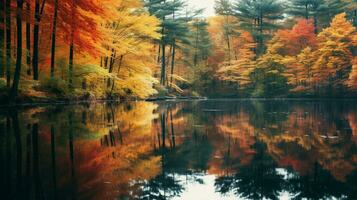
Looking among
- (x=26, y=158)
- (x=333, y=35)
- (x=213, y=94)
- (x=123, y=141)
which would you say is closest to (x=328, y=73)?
(x=333, y=35)

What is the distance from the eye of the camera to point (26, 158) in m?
5.37

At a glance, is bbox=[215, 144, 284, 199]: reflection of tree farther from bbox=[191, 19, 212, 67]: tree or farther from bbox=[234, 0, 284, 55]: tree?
bbox=[191, 19, 212, 67]: tree

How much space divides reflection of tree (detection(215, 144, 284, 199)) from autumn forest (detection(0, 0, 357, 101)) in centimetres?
1301

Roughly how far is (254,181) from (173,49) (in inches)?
1482

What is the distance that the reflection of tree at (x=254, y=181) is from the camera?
4020mm

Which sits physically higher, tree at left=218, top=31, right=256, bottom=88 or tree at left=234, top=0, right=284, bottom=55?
tree at left=234, top=0, right=284, bottom=55

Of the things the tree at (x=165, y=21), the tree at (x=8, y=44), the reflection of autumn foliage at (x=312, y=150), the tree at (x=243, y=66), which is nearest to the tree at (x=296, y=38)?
the tree at (x=243, y=66)

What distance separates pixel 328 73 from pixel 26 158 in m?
33.0

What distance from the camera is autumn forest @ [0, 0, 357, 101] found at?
18.6m

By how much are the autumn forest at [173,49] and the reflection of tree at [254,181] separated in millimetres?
13012

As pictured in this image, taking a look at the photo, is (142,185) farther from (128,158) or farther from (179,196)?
(128,158)

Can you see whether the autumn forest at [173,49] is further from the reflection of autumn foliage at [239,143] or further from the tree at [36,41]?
the reflection of autumn foliage at [239,143]

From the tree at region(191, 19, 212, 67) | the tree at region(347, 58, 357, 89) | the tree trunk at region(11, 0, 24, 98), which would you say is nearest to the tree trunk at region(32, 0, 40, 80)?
the tree trunk at region(11, 0, 24, 98)

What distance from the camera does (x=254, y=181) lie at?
4473 mm
